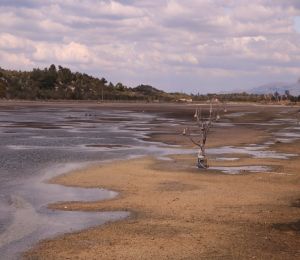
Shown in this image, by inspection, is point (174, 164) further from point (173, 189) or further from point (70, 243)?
point (70, 243)

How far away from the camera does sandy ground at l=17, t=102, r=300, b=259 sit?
33.2ft

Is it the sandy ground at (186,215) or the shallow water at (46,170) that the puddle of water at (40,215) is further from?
the sandy ground at (186,215)

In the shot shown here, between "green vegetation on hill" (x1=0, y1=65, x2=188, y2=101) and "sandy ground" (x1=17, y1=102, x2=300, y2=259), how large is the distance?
84220 millimetres

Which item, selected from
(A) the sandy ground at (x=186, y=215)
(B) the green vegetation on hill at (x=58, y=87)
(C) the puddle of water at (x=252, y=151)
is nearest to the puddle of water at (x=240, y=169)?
(A) the sandy ground at (x=186, y=215)

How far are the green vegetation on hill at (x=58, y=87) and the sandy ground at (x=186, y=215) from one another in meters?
84.2

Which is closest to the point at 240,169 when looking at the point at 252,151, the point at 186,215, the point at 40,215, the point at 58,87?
the point at 252,151

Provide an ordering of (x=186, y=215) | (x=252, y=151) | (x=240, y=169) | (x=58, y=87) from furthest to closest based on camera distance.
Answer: (x=58, y=87), (x=252, y=151), (x=240, y=169), (x=186, y=215)

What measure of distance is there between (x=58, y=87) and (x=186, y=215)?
4097 inches

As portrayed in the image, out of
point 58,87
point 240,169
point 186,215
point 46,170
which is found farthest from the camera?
point 58,87

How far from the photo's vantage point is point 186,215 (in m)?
12.8

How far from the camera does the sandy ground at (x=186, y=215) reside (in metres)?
10.1

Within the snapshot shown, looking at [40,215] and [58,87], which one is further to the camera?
[58,87]

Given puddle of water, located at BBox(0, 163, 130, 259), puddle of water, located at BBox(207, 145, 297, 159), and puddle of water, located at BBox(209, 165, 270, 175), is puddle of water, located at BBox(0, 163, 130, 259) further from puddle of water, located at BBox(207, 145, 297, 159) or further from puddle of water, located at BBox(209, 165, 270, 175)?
puddle of water, located at BBox(207, 145, 297, 159)

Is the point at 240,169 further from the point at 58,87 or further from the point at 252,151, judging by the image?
the point at 58,87
